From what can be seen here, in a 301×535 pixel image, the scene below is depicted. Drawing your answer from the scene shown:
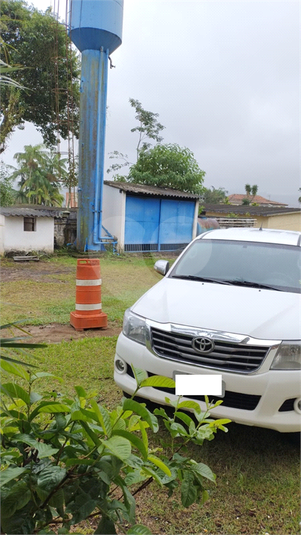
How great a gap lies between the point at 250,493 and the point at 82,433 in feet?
5.13

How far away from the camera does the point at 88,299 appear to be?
4.63 m

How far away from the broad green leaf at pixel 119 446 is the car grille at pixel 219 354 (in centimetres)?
155

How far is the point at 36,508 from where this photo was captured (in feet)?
2.58

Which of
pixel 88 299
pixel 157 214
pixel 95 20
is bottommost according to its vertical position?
pixel 88 299

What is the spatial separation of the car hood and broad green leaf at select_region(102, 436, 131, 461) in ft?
5.24

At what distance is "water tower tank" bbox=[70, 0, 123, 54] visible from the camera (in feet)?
4.82

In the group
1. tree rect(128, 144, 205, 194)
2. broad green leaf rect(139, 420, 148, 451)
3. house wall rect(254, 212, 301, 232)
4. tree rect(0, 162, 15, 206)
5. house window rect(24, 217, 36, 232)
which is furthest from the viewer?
house wall rect(254, 212, 301, 232)

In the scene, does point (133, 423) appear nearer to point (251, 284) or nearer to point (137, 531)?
point (137, 531)

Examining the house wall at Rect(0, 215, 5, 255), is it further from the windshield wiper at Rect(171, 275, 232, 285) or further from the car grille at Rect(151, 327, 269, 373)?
the car grille at Rect(151, 327, 269, 373)

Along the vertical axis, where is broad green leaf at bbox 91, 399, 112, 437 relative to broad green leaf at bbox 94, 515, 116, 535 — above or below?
above

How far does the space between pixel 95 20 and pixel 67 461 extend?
1.59 m

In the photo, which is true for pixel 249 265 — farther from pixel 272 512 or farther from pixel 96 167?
pixel 272 512

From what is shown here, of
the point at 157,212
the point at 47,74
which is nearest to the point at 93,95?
the point at 47,74

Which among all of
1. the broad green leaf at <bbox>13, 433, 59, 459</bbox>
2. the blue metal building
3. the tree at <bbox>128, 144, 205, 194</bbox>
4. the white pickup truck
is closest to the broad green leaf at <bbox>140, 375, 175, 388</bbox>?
the broad green leaf at <bbox>13, 433, 59, 459</bbox>
